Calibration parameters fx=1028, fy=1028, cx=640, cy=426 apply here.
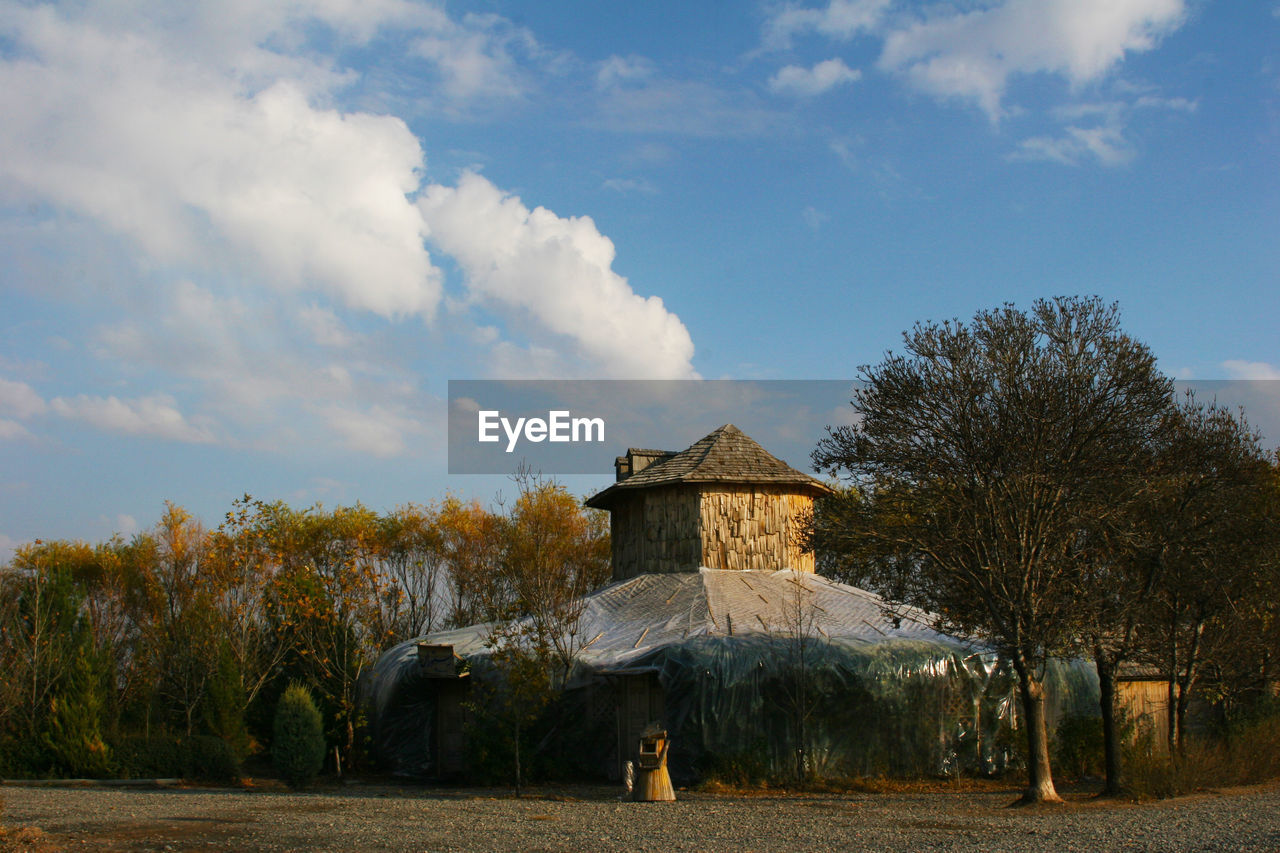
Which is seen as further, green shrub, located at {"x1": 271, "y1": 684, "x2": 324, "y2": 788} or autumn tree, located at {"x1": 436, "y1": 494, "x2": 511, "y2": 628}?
autumn tree, located at {"x1": 436, "y1": 494, "x2": 511, "y2": 628}

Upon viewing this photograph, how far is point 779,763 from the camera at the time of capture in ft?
61.4

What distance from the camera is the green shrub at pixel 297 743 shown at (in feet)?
64.2

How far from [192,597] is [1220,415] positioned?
26.8 meters

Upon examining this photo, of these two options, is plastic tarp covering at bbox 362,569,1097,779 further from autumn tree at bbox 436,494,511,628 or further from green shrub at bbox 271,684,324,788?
autumn tree at bbox 436,494,511,628

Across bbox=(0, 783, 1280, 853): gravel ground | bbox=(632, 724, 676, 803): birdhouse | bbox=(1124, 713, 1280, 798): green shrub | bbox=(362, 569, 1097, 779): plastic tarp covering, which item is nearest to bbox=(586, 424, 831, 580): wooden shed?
bbox=(362, 569, 1097, 779): plastic tarp covering

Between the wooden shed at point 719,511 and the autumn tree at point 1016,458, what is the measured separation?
9.49 m

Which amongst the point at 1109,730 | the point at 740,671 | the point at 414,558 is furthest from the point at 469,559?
the point at 1109,730

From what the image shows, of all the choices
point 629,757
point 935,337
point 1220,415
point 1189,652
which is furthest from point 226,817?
point 1220,415

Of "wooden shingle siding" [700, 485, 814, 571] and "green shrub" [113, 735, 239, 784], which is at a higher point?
"wooden shingle siding" [700, 485, 814, 571]

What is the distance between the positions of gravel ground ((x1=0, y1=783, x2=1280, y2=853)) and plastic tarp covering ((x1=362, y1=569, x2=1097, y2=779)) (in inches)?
58.6

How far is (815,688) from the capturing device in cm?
1911

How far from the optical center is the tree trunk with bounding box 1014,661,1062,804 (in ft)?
Answer: 47.7

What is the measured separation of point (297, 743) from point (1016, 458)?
1406 cm

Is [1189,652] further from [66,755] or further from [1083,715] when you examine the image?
[66,755]
